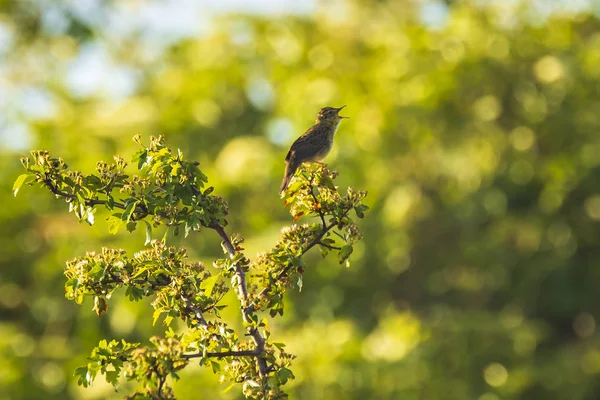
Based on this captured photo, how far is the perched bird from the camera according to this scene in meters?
6.78

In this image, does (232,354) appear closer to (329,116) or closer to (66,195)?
(66,195)

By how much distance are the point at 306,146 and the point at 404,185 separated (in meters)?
13.7

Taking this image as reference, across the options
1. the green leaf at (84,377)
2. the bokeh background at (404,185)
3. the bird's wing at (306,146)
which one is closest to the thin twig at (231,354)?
the green leaf at (84,377)

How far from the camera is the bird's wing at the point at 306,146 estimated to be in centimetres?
682

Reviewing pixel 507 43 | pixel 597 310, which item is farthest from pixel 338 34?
pixel 597 310

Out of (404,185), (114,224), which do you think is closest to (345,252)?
(114,224)

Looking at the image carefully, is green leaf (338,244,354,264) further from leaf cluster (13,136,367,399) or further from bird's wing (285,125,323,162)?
bird's wing (285,125,323,162)

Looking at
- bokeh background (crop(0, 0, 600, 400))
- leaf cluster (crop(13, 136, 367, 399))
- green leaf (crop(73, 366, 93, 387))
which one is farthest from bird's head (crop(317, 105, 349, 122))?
bokeh background (crop(0, 0, 600, 400))

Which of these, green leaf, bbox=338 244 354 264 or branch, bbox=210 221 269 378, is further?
green leaf, bbox=338 244 354 264

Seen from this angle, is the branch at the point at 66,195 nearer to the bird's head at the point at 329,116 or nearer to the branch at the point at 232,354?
the branch at the point at 232,354

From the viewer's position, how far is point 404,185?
67.4 ft

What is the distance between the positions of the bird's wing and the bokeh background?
31.6 feet

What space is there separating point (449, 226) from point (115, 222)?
17.5m

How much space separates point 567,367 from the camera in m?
18.1
